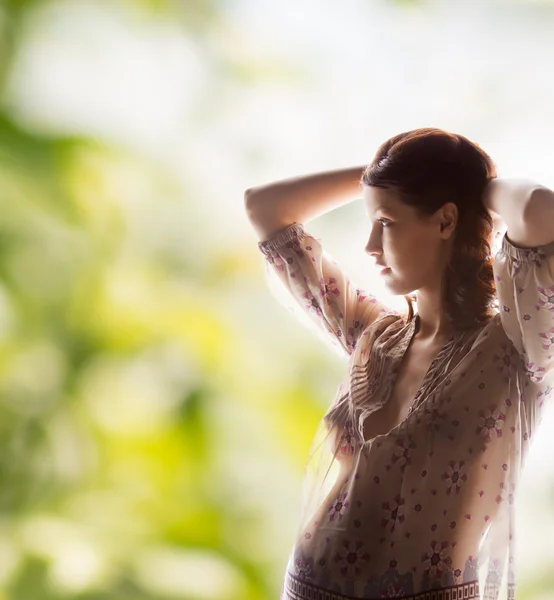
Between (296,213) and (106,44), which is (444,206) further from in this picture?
(106,44)

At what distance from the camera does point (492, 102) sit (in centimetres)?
143

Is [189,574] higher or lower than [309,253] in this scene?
lower

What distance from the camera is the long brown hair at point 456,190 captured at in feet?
3.05

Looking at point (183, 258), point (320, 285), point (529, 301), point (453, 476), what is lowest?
point (453, 476)

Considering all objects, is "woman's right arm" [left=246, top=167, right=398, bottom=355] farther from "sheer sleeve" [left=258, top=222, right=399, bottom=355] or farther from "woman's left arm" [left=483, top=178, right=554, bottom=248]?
"woman's left arm" [left=483, top=178, right=554, bottom=248]

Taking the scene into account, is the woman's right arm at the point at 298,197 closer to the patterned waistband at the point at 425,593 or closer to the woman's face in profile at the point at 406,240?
the woman's face in profile at the point at 406,240

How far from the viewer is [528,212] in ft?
2.73

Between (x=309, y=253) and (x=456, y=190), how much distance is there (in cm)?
23

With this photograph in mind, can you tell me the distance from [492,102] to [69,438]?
97 centimetres

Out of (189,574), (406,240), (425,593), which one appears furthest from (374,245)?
(189,574)

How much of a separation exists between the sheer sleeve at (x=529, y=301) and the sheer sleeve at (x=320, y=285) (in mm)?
215

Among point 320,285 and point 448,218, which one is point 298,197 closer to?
point 320,285

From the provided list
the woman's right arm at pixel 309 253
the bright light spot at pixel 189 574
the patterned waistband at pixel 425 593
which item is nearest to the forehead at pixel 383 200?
the woman's right arm at pixel 309 253

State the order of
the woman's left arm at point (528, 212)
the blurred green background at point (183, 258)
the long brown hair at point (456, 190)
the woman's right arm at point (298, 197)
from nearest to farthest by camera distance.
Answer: the woman's left arm at point (528, 212) → the long brown hair at point (456, 190) → the woman's right arm at point (298, 197) → the blurred green background at point (183, 258)
